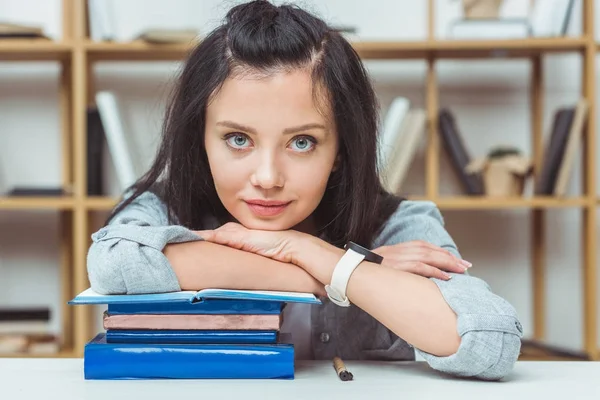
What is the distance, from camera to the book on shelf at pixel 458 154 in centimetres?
245

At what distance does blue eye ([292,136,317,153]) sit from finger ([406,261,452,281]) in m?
0.22

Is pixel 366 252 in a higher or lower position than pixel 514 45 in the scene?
lower

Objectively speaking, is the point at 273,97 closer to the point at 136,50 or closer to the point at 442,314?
the point at 442,314

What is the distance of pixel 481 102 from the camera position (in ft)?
8.79

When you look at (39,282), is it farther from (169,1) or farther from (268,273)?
(268,273)

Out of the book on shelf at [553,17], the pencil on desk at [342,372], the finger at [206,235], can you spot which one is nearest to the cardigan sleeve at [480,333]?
the pencil on desk at [342,372]

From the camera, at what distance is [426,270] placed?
105 centimetres

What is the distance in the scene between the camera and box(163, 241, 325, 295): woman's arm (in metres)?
0.96

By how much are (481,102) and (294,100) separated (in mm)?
1809

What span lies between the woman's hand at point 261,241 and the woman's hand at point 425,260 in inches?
6.2

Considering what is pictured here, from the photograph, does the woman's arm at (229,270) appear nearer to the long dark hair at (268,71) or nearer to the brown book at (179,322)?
the brown book at (179,322)

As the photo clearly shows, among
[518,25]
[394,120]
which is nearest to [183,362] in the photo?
[394,120]

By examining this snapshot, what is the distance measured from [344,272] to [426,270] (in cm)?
14

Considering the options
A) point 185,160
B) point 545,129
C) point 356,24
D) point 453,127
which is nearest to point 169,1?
point 356,24
